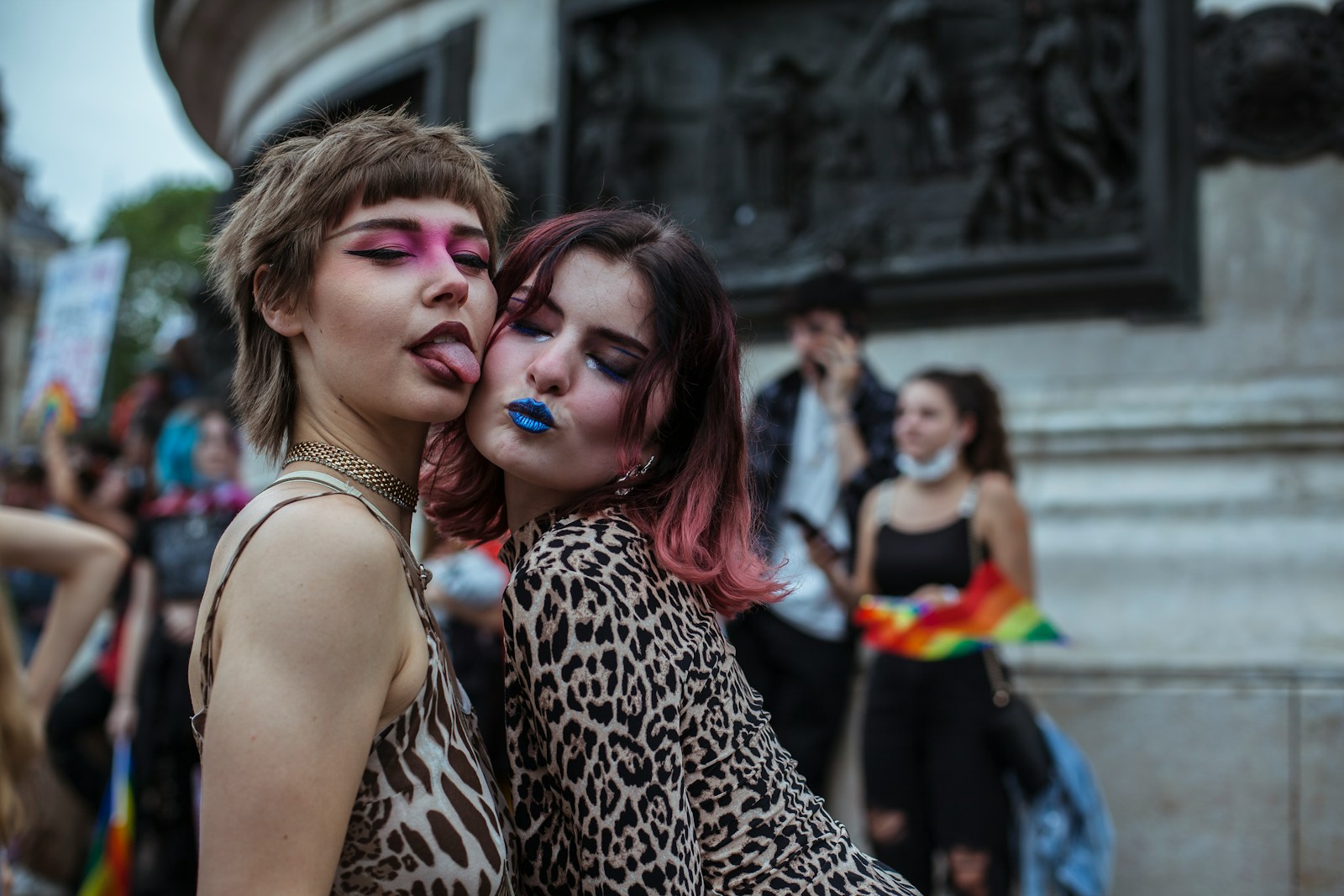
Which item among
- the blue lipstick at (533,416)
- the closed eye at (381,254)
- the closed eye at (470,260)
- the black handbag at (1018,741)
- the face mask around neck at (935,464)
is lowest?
the black handbag at (1018,741)

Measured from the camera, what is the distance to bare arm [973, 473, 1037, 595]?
452 centimetres

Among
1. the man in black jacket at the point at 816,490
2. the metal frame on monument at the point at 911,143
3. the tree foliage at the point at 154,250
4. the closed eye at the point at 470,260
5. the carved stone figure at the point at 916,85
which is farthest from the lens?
the tree foliage at the point at 154,250

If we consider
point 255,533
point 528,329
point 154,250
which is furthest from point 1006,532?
point 154,250

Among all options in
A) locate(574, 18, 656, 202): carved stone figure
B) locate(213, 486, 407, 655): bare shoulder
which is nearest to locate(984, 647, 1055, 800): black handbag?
locate(213, 486, 407, 655): bare shoulder

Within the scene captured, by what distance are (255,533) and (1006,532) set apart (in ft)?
11.6

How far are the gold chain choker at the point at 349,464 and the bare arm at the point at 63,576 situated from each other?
6.69 ft

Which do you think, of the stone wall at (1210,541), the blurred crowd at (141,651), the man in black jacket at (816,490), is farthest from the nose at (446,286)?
the stone wall at (1210,541)

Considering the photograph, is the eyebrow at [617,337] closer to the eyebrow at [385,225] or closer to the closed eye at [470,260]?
the closed eye at [470,260]

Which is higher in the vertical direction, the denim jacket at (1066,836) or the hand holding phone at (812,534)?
the hand holding phone at (812,534)

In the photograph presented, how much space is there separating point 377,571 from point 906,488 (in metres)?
3.63

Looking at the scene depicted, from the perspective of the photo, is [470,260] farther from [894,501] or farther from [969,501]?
[894,501]

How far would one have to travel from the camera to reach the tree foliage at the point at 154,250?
4894 centimetres

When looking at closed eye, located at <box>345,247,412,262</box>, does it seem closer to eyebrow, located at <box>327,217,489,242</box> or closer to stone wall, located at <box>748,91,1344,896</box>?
eyebrow, located at <box>327,217,489,242</box>

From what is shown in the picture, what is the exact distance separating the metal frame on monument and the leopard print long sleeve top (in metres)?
4.38
